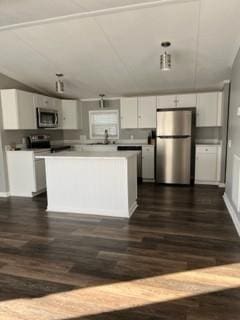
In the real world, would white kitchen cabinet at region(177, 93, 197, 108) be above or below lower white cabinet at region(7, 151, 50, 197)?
above

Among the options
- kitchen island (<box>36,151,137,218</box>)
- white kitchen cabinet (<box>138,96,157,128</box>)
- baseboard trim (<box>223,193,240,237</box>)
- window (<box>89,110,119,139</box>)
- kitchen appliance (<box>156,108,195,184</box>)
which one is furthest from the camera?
window (<box>89,110,119,139</box>)

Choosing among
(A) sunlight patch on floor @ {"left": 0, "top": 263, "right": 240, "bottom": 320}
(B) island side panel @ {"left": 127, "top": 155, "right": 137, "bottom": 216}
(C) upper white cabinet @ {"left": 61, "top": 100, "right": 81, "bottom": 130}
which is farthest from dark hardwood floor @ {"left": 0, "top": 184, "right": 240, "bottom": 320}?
(C) upper white cabinet @ {"left": 61, "top": 100, "right": 81, "bottom": 130}

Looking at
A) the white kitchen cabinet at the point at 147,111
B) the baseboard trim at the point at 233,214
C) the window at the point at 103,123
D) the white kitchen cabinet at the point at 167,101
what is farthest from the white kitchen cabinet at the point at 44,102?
the baseboard trim at the point at 233,214

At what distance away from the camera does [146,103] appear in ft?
18.0

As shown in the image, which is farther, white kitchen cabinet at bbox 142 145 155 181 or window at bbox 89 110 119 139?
window at bbox 89 110 119 139

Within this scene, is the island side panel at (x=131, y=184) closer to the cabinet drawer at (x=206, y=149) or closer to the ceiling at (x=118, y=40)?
the ceiling at (x=118, y=40)

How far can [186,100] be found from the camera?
524 centimetres

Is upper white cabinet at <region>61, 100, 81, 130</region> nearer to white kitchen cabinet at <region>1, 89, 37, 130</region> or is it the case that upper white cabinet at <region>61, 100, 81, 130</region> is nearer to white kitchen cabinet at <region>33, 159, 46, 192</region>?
white kitchen cabinet at <region>1, 89, 37, 130</region>

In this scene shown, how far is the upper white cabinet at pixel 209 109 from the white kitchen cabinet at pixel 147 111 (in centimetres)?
100

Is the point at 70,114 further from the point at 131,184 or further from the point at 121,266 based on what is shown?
the point at 121,266

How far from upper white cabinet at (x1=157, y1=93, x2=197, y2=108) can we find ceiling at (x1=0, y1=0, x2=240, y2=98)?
28cm

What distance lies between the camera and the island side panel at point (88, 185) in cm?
335

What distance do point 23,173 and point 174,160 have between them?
10.4 feet

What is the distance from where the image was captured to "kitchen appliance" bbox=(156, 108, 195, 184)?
500 cm
